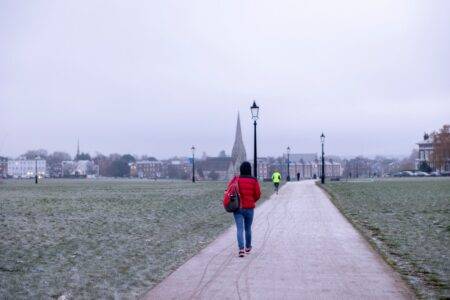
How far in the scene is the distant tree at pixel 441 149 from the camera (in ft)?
373

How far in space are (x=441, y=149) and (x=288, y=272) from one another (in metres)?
113

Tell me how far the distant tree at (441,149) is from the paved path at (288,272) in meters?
108

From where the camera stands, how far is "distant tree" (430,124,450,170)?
114 meters

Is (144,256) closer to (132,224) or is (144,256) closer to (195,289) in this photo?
(195,289)

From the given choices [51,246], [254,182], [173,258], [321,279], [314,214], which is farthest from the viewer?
[314,214]

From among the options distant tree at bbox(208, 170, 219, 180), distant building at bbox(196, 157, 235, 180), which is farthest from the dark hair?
distant building at bbox(196, 157, 235, 180)

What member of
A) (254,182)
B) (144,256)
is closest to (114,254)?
(144,256)

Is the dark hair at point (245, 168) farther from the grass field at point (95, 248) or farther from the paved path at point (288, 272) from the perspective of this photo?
the grass field at point (95, 248)

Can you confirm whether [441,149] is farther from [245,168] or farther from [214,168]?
[245,168]

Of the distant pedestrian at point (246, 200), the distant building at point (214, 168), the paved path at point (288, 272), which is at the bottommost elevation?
the paved path at point (288, 272)

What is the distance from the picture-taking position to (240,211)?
36.5 ft

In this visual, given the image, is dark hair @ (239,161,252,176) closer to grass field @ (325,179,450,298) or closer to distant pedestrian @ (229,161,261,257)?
distant pedestrian @ (229,161,261,257)

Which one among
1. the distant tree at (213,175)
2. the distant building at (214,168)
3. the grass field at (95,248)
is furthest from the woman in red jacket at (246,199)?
the distant building at (214,168)

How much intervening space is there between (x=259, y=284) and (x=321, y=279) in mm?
975
